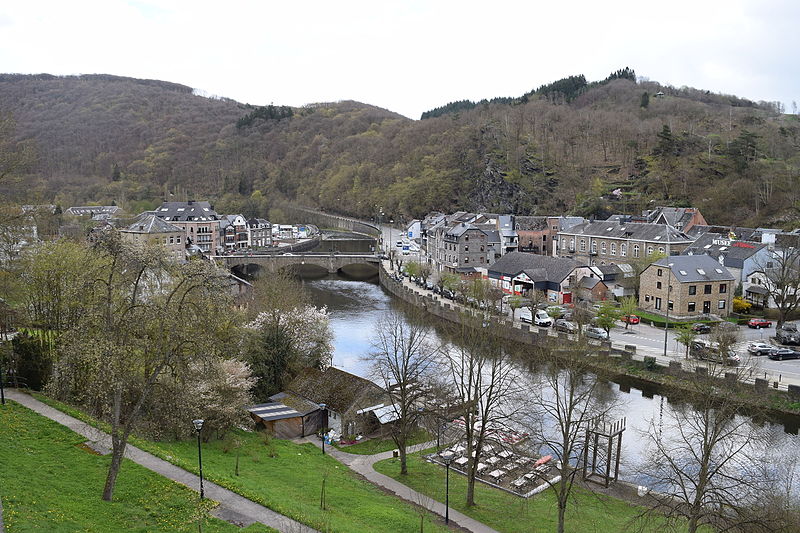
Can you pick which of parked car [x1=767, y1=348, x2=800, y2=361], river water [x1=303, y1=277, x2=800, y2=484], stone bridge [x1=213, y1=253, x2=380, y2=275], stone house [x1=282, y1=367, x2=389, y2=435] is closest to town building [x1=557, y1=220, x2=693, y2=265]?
parked car [x1=767, y1=348, x2=800, y2=361]

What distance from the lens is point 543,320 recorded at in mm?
40562

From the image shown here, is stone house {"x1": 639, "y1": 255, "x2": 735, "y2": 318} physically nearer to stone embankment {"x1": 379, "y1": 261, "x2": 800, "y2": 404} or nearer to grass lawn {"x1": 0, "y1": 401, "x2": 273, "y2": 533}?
stone embankment {"x1": 379, "y1": 261, "x2": 800, "y2": 404}

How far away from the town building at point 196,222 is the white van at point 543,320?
48.3 metres

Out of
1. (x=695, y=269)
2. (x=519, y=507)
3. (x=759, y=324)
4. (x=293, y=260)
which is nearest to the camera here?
(x=519, y=507)

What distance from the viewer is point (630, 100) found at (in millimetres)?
126250

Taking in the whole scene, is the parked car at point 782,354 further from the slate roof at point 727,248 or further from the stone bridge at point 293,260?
the stone bridge at point 293,260

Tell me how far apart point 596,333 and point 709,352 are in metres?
10.0

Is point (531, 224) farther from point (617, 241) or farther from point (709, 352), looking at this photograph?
point (709, 352)

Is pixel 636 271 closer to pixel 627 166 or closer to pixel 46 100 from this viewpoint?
pixel 627 166

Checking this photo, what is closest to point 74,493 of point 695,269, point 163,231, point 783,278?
point 695,269

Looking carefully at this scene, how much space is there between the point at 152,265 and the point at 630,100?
130 meters

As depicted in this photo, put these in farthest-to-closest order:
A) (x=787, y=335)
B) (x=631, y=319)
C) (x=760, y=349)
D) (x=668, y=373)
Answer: (x=631, y=319) → (x=787, y=335) → (x=760, y=349) → (x=668, y=373)

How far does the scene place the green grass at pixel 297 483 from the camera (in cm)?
1455

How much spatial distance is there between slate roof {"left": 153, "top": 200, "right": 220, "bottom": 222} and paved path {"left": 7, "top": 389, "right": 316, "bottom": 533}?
61317 millimetres
